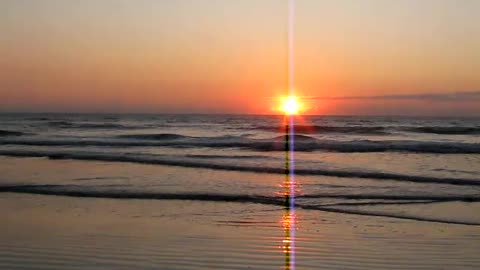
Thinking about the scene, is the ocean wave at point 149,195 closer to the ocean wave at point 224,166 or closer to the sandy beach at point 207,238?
the sandy beach at point 207,238

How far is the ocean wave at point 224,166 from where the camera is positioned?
14750mm

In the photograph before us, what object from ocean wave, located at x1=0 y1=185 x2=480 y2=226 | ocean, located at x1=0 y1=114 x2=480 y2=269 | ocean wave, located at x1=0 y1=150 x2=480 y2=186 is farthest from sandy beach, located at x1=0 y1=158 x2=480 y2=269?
ocean wave, located at x1=0 y1=150 x2=480 y2=186

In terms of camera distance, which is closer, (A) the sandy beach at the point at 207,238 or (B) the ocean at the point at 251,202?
(A) the sandy beach at the point at 207,238

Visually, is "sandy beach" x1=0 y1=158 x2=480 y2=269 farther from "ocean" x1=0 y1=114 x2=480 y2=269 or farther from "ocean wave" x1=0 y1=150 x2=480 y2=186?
"ocean wave" x1=0 y1=150 x2=480 y2=186

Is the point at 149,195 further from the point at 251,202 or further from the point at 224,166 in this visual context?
the point at 224,166

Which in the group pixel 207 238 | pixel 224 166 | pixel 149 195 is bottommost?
pixel 207 238

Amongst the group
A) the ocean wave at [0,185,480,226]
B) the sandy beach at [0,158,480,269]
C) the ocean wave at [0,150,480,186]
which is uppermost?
the ocean wave at [0,150,480,186]

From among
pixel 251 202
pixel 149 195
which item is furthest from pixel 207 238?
pixel 149 195

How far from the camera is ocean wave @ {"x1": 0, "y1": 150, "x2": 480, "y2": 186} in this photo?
14750mm

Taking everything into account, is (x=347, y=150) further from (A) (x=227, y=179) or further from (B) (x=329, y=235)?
(B) (x=329, y=235)

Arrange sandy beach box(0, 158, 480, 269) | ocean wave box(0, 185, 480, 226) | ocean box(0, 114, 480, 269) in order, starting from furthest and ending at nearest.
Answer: ocean wave box(0, 185, 480, 226) → ocean box(0, 114, 480, 269) → sandy beach box(0, 158, 480, 269)

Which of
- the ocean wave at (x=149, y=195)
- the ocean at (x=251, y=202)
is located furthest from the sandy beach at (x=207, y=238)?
the ocean wave at (x=149, y=195)

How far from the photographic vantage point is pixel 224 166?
1725 centimetres

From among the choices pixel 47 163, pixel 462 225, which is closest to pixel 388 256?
pixel 462 225
